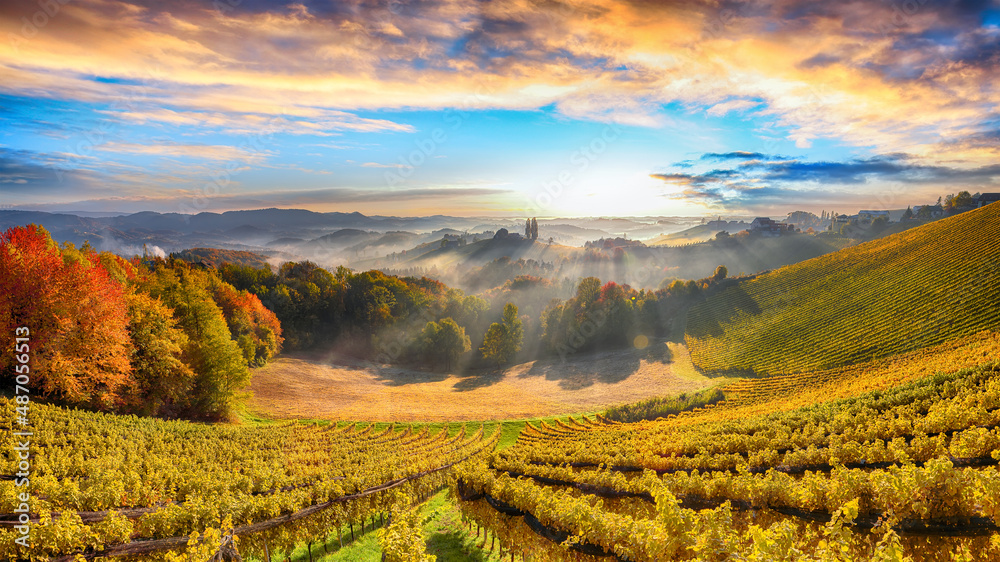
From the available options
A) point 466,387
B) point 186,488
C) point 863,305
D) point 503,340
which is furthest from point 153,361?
point 863,305

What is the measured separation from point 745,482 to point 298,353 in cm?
8249

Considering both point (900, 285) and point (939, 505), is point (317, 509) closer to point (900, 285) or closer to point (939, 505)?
point (939, 505)

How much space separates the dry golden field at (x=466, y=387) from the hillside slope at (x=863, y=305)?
899 centimetres

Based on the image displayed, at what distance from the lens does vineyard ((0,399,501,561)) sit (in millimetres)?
11289

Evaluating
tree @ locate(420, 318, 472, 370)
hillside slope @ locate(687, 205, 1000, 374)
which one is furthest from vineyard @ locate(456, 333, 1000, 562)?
tree @ locate(420, 318, 472, 370)

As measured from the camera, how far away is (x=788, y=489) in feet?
38.4

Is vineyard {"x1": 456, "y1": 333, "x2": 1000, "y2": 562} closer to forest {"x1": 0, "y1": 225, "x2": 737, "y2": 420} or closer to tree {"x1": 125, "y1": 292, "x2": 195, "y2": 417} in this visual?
forest {"x1": 0, "y1": 225, "x2": 737, "y2": 420}

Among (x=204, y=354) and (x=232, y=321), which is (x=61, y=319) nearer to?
(x=204, y=354)

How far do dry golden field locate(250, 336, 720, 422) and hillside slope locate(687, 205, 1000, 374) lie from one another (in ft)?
29.5

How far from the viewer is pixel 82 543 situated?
Result: 10.8 metres

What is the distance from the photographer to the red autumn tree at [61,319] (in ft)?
79.7

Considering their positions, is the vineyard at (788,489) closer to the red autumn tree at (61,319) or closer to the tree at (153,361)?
the red autumn tree at (61,319)

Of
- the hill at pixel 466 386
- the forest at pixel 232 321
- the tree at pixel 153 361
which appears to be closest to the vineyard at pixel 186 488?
the forest at pixel 232 321

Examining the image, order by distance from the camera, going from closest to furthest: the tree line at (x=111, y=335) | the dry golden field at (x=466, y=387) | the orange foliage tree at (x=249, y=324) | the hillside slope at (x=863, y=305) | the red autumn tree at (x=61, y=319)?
the red autumn tree at (x=61, y=319)
the tree line at (x=111, y=335)
the hillside slope at (x=863, y=305)
the dry golden field at (x=466, y=387)
the orange foliage tree at (x=249, y=324)
